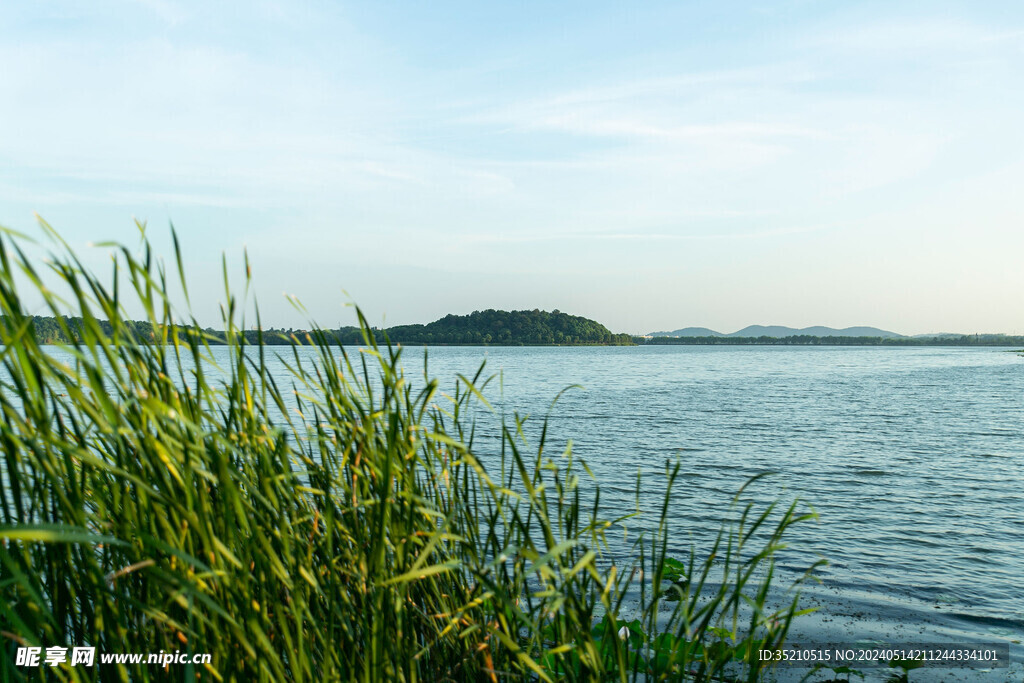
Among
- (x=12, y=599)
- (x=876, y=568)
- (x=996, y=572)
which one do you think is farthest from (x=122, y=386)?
(x=996, y=572)

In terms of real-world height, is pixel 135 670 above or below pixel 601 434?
above

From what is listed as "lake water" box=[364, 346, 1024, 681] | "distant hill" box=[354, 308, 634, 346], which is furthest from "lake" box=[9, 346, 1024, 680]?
"distant hill" box=[354, 308, 634, 346]

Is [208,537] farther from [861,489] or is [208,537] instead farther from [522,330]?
[522,330]

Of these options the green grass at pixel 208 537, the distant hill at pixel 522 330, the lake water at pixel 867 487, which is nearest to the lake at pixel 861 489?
the lake water at pixel 867 487

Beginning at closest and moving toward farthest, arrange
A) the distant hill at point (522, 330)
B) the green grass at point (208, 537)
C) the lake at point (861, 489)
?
the green grass at point (208, 537) < the lake at point (861, 489) < the distant hill at point (522, 330)

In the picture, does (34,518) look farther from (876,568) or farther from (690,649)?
(876,568)

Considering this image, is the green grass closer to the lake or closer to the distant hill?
the lake

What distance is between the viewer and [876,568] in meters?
8.93

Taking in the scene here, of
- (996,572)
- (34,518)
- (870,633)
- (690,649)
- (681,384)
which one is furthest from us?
(681,384)

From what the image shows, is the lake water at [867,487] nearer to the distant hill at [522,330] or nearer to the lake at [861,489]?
the lake at [861,489]

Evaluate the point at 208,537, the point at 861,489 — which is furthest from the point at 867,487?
the point at 208,537

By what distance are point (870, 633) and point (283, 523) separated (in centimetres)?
693

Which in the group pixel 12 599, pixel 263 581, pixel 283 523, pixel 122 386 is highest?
pixel 122 386

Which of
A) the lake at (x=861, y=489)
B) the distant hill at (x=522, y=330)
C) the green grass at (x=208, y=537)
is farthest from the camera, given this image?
the distant hill at (x=522, y=330)
